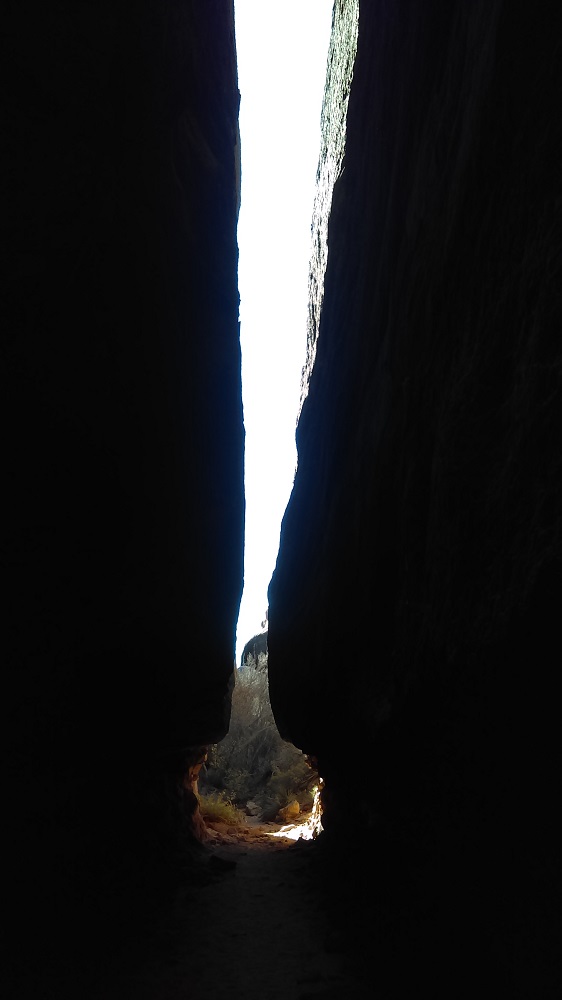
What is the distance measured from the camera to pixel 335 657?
6.43 meters

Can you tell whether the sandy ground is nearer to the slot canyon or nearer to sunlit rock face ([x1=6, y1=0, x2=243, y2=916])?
the slot canyon

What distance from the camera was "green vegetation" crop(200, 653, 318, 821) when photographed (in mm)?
18484

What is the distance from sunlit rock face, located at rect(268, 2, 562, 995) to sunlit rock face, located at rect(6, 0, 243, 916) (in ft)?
5.53

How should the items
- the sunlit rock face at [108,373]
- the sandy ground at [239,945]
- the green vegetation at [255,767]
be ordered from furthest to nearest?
the green vegetation at [255,767], the sandy ground at [239,945], the sunlit rock face at [108,373]

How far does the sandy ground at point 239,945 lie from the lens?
17.3ft

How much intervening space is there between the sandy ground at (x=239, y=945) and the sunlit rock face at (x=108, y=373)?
1.08 metres

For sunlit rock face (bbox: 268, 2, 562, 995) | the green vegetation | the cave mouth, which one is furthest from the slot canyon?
the green vegetation

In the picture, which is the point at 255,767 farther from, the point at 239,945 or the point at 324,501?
the point at 324,501

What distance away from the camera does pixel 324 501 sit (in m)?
7.65

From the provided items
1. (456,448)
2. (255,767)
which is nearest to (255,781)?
(255,767)

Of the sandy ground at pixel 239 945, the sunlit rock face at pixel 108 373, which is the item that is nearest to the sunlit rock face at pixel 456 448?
the sandy ground at pixel 239 945

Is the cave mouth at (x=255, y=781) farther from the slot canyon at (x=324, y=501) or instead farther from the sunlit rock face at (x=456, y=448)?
the sunlit rock face at (x=456, y=448)

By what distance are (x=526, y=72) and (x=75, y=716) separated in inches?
226

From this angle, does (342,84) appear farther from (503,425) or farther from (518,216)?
(503,425)
